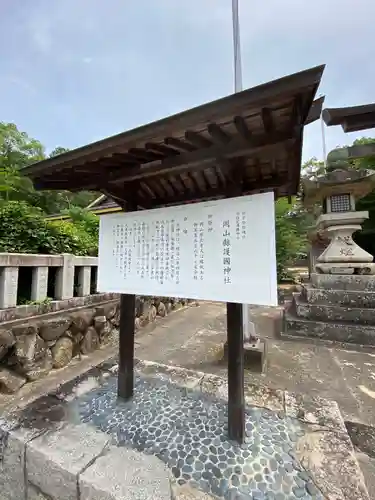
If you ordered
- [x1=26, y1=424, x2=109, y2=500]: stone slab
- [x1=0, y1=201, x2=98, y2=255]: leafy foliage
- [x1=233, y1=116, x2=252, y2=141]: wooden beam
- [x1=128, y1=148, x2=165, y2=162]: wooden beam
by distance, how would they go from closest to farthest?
[x1=233, y1=116, x2=252, y2=141]: wooden beam < [x1=26, y1=424, x2=109, y2=500]: stone slab < [x1=128, y1=148, x2=165, y2=162]: wooden beam < [x1=0, y1=201, x2=98, y2=255]: leafy foliage

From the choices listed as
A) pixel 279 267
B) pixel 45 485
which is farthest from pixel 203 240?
pixel 279 267

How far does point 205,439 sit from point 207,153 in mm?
2196

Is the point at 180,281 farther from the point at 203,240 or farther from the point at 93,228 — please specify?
the point at 93,228

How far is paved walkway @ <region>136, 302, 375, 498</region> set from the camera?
2.59m

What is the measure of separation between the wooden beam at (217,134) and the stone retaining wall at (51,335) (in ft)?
10.2

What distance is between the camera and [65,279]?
3.83 m

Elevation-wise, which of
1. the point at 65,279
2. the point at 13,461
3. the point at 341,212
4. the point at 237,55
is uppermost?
the point at 237,55

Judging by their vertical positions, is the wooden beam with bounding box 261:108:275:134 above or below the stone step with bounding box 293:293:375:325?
above

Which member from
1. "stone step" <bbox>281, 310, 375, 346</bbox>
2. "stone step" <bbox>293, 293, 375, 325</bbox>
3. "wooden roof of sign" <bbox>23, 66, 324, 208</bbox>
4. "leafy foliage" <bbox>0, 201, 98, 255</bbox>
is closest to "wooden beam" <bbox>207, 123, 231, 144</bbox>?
"wooden roof of sign" <bbox>23, 66, 324, 208</bbox>

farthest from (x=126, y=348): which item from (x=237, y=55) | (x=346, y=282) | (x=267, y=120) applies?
(x=346, y=282)

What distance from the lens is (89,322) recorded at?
4141 mm

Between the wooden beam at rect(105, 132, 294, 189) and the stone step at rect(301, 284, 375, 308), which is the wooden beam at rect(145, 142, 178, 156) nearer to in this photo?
the wooden beam at rect(105, 132, 294, 189)

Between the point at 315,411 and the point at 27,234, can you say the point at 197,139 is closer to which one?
the point at 315,411

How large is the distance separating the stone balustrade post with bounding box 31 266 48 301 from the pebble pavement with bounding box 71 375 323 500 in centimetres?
160
